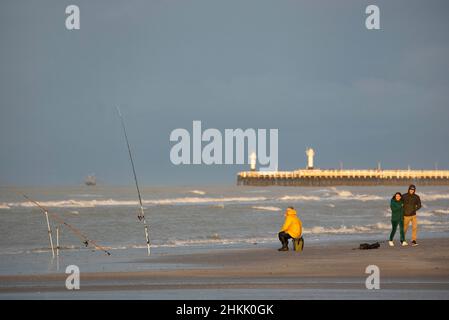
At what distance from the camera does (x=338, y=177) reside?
146250 millimetres

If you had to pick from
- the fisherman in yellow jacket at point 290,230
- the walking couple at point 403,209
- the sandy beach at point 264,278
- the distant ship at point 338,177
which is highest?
the distant ship at point 338,177

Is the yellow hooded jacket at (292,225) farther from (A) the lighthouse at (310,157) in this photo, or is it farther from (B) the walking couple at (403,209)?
(A) the lighthouse at (310,157)

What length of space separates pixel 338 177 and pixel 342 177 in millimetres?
583

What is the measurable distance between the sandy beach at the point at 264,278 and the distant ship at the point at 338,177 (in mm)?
126813

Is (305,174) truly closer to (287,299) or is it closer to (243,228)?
→ (243,228)

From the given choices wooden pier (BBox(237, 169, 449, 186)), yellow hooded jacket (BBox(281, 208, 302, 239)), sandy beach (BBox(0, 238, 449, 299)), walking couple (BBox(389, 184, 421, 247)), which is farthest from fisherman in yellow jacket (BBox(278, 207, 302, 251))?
wooden pier (BBox(237, 169, 449, 186))

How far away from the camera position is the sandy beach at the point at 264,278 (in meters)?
13.1

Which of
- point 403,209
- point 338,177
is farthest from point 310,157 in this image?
point 403,209

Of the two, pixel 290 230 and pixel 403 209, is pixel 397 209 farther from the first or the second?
pixel 290 230

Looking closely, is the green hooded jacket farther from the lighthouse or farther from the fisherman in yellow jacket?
the lighthouse

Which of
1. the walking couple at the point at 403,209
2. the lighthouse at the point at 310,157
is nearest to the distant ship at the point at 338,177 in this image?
the lighthouse at the point at 310,157

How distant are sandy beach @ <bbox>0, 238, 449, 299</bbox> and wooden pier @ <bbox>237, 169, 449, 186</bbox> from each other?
126837 mm

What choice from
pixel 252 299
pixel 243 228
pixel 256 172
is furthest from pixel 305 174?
pixel 252 299
